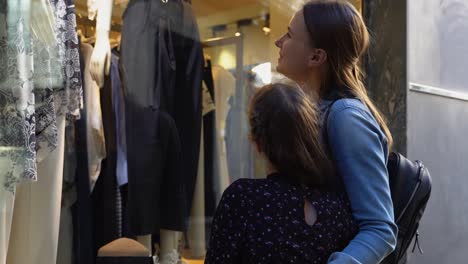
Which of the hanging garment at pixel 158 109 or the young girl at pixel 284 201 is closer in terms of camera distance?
the young girl at pixel 284 201

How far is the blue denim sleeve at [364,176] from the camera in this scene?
1.11m

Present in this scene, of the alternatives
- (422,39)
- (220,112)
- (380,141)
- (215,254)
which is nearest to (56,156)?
(215,254)

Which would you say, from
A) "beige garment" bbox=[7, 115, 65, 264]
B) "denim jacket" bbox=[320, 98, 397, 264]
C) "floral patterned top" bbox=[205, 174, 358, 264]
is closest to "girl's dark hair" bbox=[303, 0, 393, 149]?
"denim jacket" bbox=[320, 98, 397, 264]

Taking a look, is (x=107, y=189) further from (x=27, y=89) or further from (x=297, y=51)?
(x=297, y=51)

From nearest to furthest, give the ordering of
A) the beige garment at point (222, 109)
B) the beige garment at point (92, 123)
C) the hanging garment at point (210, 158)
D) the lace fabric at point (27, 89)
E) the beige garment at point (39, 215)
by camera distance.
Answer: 1. the lace fabric at point (27, 89)
2. the beige garment at point (39, 215)
3. the beige garment at point (92, 123)
4. the hanging garment at point (210, 158)
5. the beige garment at point (222, 109)

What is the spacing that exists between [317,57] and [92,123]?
3.89 ft

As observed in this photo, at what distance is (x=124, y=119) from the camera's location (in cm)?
230

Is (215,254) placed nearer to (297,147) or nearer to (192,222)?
(297,147)

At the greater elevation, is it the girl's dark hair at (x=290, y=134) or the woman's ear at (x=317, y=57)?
the woman's ear at (x=317, y=57)

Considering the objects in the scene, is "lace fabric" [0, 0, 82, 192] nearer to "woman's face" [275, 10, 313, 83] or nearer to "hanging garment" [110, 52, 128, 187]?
"hanging garment" [110, 52, 128, 187]

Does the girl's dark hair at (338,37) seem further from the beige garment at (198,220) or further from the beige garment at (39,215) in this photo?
the beige garment at (198,220)

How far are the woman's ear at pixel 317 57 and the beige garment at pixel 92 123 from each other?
1157 millimetres

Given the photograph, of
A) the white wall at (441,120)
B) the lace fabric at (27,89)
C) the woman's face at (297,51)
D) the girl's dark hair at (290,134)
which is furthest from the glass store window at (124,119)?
the white wall at (441,120)

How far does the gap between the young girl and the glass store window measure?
1.99 feet
